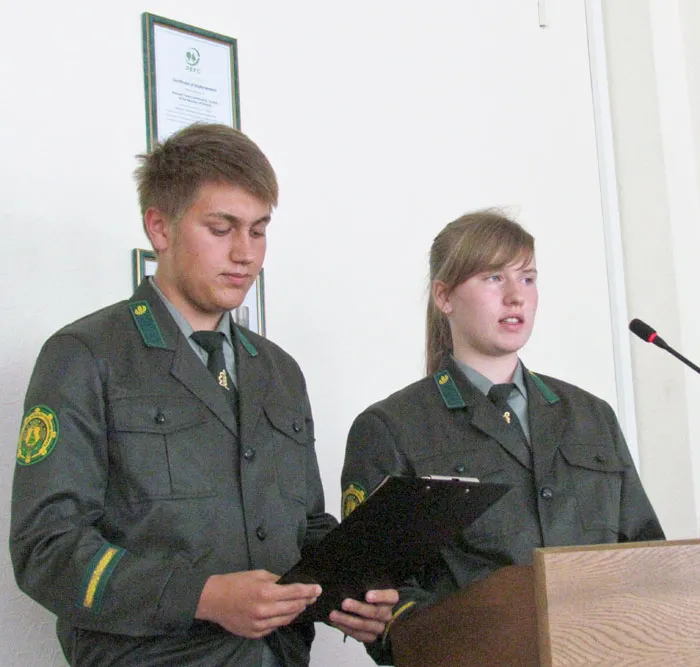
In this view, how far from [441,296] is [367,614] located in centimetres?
79

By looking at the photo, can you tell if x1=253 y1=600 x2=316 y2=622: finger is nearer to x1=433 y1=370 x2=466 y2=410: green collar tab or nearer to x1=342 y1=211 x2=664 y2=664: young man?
x1=342 y1=211 x2=664 y2=664: young man

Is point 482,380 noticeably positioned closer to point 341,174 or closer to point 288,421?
point 288,421

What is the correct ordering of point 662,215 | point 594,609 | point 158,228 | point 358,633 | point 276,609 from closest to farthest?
1. point 594,609
2. point 276,609
3. point 358,633
4. point 158,228
5. point 662,215

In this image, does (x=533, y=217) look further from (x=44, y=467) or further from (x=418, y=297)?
(x=44, y=467)

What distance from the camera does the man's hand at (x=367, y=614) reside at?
5.89ft

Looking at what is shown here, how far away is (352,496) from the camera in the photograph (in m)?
2.13

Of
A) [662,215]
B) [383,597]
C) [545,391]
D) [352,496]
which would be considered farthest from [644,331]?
[662,215]


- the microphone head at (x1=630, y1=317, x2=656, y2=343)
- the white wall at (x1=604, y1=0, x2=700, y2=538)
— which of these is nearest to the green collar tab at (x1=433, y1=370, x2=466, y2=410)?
the microphone head at (x1=630, y1=317, x2=656, y2=343)

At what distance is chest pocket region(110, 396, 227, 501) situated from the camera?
5.70 ft

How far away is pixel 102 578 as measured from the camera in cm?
Result: 159

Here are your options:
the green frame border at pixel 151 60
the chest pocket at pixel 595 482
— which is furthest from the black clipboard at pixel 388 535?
the green frame border at pixel 151 60

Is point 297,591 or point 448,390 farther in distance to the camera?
point 448,390

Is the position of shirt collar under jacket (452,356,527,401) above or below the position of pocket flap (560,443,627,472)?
above

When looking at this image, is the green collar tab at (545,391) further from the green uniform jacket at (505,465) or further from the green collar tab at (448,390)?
the green collar tab at (448,390)
